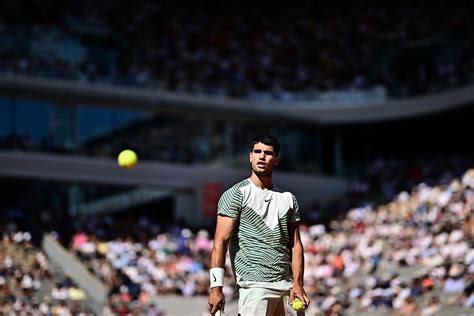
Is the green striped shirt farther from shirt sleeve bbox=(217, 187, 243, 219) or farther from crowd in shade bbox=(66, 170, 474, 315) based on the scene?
crowd in shade bbox=(66, 170, 474, 315)

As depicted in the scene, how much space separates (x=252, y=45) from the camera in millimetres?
36281

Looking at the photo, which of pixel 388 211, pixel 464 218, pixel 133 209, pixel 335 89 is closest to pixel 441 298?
pixel 464 218

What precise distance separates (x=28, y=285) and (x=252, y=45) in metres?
16.1

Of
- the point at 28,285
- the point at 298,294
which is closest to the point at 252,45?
the point at 28,285

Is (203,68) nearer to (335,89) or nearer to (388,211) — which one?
(335,89)

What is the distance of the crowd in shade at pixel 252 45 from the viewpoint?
106 feet

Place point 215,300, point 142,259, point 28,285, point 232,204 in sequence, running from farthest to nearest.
Result: point 142,259
point 28,285
point 232,204
point 215,300

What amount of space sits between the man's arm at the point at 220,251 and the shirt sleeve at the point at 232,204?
0.04m

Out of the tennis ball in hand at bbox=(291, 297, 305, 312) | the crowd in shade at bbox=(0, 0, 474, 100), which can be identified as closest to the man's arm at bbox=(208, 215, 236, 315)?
the tennis ball in hand at bbox=(291, 297, 305, 312)

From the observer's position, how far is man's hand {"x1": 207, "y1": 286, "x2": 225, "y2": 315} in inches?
259

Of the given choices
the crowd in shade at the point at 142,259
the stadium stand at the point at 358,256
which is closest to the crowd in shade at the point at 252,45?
the crowd in shade at the point at 142,259

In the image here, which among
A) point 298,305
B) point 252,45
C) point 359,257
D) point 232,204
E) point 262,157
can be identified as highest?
point 252,45

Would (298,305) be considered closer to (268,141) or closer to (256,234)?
(256,234)

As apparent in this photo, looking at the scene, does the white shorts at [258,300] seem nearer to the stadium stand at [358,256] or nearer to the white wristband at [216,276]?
the white wristband at [216,276]
